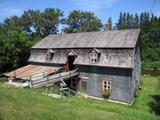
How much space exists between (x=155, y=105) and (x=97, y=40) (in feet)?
34.3

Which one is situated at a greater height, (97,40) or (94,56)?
(97,40)

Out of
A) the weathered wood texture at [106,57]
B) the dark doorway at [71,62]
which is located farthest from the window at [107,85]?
the dark doorway at [71,62]

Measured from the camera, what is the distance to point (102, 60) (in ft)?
80.5

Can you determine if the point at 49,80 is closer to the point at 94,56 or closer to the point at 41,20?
the point at 94,56

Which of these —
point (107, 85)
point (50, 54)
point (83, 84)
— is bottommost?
point (83, 84)

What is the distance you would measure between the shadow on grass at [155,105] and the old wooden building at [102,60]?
7.34ft

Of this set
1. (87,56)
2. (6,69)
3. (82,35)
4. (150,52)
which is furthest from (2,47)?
(150,52)

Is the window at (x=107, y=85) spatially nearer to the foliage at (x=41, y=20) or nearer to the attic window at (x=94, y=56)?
the attic window at (x=94, y=56)

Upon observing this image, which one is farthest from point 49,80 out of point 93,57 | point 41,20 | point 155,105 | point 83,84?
point 41,20

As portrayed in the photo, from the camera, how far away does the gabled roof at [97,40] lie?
2447 cm

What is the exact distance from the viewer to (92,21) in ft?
186

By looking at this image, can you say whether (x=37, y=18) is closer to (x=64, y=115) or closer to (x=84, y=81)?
(x=84, y=81)

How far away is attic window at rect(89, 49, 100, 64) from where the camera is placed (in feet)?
81.7

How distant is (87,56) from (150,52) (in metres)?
51.2
